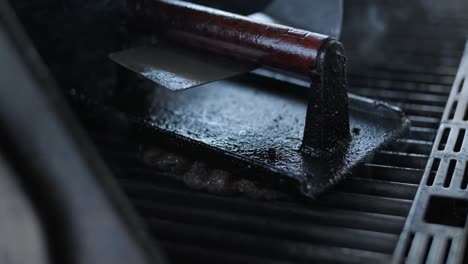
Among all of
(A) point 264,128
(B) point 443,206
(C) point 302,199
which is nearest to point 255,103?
(A) point 264,128

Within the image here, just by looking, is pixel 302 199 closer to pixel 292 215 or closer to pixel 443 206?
pixel 292 215

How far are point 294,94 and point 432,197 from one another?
0.75 metres

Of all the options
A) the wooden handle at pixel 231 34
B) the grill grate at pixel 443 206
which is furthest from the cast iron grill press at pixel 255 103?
the grill grate at pixel 443 206

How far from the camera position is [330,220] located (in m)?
1.76

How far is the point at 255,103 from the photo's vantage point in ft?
7.82

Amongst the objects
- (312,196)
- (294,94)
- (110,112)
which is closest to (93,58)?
(110,112)

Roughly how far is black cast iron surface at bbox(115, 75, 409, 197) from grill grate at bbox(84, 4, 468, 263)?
0.08m

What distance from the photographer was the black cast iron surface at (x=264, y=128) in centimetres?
187

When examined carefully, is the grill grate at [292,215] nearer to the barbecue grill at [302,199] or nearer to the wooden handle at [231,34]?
the barbecue grill at [302,199]

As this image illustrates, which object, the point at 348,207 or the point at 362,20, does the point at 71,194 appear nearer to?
the point at 348,207

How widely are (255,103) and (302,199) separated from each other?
629 millimetres

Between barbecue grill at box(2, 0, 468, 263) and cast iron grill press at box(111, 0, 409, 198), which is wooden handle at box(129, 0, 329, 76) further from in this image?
barbecue grill at box(2, 0, 468, 263)

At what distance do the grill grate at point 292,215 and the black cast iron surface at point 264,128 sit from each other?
0.26 feet

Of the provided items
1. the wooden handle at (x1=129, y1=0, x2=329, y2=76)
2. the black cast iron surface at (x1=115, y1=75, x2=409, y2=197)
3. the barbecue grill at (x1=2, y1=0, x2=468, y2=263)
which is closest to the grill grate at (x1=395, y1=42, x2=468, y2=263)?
the barbecue grill at (x1=2, y1=0, x2=468, y2=263)
